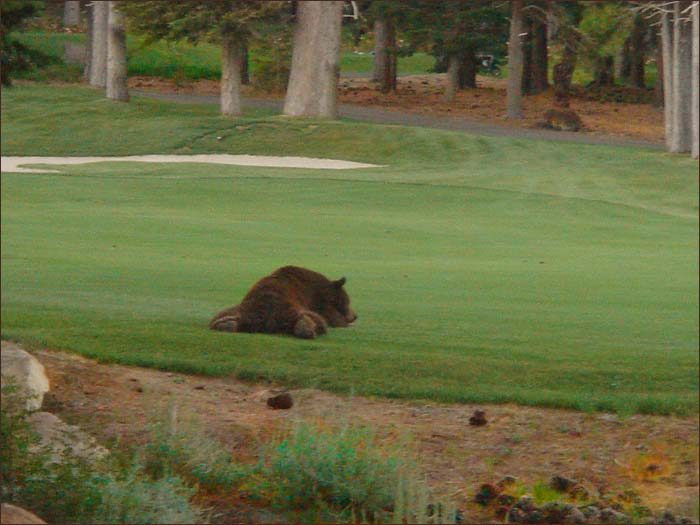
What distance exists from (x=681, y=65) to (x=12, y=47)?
5087mm

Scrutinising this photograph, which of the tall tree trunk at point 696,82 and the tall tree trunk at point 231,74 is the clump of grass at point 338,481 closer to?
the tall tree trunk at point 231,74

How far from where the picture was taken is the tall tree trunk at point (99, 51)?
862 cm

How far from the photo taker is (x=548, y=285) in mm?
8477

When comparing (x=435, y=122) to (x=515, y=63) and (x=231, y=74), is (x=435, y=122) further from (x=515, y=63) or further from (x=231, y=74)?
(x=231, y=74)

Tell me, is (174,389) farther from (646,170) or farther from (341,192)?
(646,170)

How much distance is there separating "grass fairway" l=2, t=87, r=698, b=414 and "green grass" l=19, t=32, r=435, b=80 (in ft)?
0.90

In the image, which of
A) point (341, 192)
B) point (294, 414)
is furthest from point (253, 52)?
point (294, 414)

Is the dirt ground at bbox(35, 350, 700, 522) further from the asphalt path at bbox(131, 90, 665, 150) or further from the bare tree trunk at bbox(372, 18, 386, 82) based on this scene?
the bare tree trunk at bbox(372, 18, 386, 82)

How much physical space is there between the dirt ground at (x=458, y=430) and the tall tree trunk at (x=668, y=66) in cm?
202

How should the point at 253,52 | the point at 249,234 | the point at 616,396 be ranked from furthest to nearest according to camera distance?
the point at 249,234
the point at 253,52
the point at 616,396

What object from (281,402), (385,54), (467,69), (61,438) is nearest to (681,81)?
(467,69)

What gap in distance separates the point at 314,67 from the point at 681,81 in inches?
102

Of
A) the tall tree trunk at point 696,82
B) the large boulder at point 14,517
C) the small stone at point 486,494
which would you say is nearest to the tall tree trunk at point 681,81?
the tall tree trunk at point 696,82

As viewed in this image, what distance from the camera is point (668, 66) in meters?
8.01
